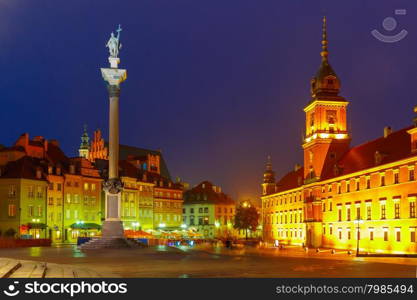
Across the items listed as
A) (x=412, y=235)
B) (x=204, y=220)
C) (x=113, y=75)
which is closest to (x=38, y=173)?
(x=113, y=75)

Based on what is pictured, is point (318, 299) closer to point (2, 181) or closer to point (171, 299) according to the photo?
point (171, 299)

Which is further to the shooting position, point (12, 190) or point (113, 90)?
point (12, 190)

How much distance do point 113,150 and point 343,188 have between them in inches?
1312

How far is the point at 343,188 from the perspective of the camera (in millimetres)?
83750

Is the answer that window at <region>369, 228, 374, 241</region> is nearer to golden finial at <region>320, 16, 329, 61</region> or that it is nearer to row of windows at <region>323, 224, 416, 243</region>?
row of windows at <region>323, 224, 416, 243</region>

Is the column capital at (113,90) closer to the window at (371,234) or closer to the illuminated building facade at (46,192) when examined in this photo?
the illuminated building facade at (46,192)

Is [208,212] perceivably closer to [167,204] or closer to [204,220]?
[204,220]

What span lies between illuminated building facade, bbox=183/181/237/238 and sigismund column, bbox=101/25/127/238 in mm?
88930

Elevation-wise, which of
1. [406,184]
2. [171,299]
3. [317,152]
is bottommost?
[171,299]

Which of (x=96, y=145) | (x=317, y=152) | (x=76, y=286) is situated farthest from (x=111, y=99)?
(x=96, y=145)

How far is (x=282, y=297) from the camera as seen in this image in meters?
19.8

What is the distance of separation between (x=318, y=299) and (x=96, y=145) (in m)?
117

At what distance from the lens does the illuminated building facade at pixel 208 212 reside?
155 meters

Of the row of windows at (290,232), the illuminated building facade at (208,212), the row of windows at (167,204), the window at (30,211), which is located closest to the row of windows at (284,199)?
the row of windows at (290,232)
